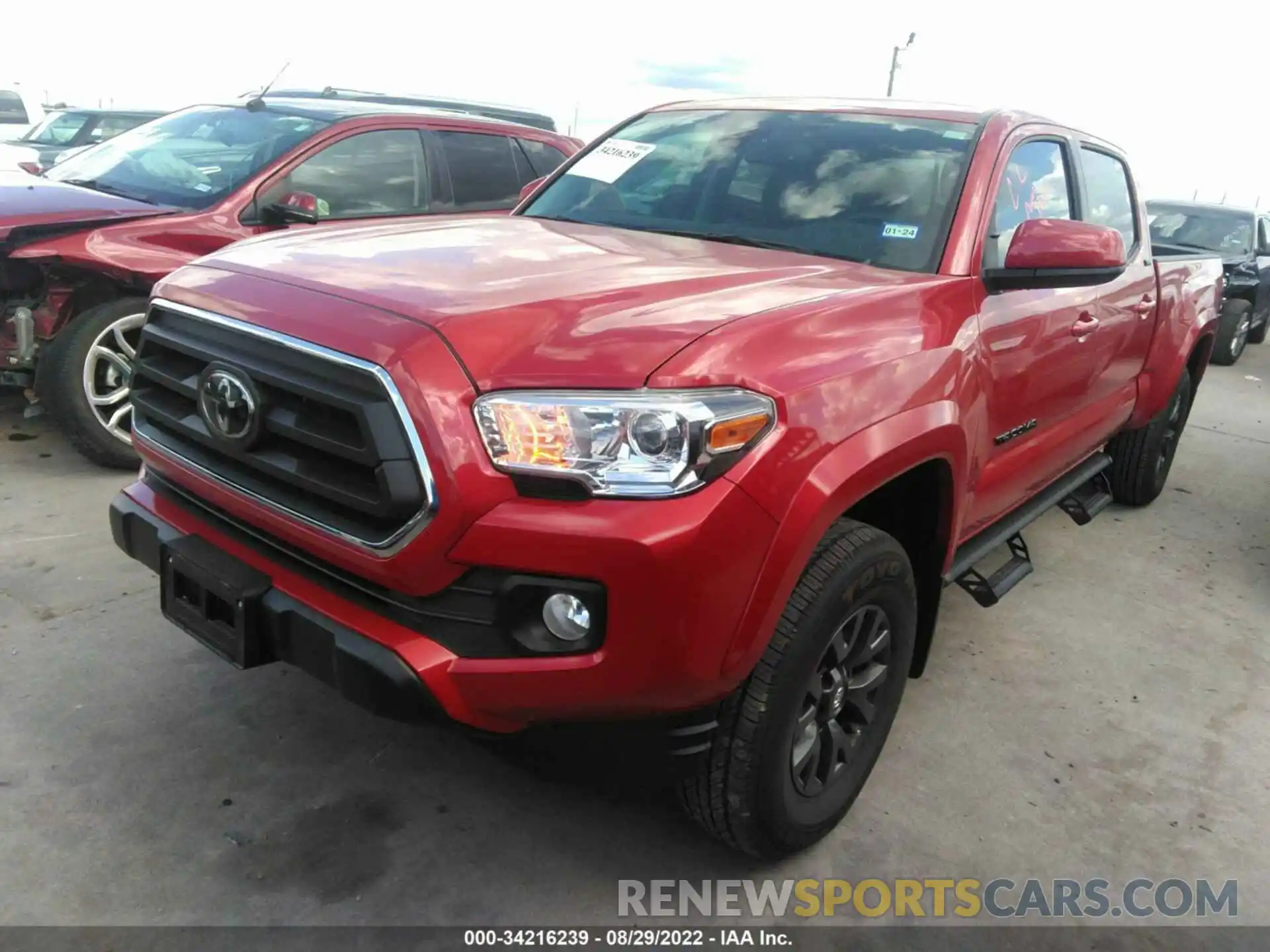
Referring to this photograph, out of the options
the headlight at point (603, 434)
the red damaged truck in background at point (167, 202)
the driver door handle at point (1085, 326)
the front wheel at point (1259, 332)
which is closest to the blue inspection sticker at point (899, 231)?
the driver door handle at point (1085, 326)

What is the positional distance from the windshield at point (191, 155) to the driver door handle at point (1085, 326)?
3.77 meters

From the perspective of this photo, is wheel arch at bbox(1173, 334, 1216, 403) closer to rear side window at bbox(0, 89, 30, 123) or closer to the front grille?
the front grille

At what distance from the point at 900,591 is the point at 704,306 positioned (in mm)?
893

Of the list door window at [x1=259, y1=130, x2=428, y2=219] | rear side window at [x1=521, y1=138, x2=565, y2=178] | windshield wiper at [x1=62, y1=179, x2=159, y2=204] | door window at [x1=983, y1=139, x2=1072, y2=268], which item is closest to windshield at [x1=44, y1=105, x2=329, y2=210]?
windshield wiper at [x1=62, y1=179, x2=159, y2=204]

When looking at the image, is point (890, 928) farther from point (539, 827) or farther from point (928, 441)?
point (928, 441)

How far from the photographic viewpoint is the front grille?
1.84 m

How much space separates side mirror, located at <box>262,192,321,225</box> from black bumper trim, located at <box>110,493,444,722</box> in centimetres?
314

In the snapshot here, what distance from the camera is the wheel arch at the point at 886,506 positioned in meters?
1.94

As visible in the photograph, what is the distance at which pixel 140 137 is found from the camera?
18.2ft

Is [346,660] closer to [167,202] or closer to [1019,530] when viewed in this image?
[1019,530]

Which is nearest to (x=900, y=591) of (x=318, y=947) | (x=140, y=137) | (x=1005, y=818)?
(x=1005, y=818)

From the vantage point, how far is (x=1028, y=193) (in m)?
3.25

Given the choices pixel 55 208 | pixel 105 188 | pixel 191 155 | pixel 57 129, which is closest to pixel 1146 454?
pixel 191 155

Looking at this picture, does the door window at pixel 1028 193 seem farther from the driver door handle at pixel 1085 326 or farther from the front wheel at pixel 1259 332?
the front wheel at pixel 1259 332
